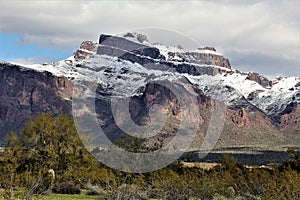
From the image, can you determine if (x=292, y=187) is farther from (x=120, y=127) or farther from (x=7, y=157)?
(x=120, y=127)

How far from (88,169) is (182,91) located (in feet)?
484

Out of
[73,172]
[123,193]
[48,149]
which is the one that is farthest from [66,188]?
[123,193]

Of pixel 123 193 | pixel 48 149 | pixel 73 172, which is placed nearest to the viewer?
pixel 123 193

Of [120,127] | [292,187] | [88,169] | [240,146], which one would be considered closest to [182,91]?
[240,146]

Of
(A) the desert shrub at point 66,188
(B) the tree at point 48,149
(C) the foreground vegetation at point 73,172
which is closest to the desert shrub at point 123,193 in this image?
(C) the foreground vegetation at point 73,172

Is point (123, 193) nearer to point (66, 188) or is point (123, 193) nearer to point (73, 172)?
point (66, 188)

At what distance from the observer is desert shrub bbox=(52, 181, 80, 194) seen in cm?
4366

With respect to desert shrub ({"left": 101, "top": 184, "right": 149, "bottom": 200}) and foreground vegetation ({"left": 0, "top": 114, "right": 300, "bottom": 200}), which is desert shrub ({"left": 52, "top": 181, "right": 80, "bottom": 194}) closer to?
foreground vegetation ({"left": 0, "top": 114, "right": 300, "bottom": 200})

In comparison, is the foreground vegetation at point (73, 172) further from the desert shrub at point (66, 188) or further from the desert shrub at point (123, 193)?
the desert shrub at point (123, 193)

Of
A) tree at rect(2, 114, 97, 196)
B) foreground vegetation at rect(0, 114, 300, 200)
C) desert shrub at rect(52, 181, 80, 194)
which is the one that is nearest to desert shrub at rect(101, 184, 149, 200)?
foreground vegetation at rect(0, 114, 300, 200)

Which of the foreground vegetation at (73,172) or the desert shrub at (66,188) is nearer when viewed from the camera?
the foreground vegetation at (73,172)

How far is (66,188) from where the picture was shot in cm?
4412

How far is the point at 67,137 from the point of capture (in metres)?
46.4

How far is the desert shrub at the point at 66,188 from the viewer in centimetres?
4366
